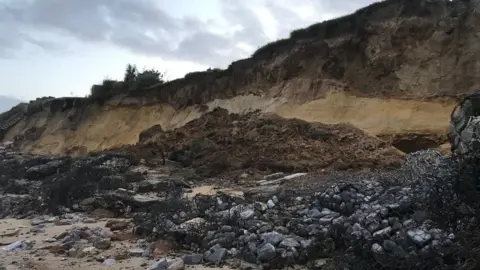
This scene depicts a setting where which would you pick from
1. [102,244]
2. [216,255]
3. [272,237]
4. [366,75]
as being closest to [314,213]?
[272,237]

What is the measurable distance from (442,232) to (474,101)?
210 centimetres

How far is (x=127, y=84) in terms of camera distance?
2628 centimetres

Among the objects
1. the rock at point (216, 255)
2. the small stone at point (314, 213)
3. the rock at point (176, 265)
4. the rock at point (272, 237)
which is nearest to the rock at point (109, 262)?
the rock at point (176, 265)

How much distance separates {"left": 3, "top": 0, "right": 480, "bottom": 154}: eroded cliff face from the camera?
551 inches

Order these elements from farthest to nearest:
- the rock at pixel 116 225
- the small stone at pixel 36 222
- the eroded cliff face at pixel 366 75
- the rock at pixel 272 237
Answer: the eroded cliff face at pixel 366 75 → the small stone at pixel 36 222 → the rock at pixel 116 225 → the rock at pixel 272 237

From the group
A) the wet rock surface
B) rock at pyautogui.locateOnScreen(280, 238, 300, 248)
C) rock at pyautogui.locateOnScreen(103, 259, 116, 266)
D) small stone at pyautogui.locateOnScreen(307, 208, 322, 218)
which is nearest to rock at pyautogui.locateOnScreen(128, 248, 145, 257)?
the wet rock surface

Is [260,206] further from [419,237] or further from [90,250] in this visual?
[419,237]

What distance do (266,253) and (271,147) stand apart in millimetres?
7658

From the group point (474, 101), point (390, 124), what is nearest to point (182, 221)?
point (474, 101)

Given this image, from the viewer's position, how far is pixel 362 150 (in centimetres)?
1266

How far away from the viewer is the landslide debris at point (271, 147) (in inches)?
482

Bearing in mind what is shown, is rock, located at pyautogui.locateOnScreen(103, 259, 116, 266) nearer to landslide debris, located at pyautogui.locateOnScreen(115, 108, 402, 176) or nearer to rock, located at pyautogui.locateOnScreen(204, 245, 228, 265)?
rock, located at pyautogui.locateOnScreen(204, 245, 228, 265)

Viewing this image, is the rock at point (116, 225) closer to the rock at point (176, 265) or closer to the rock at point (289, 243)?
the rock at point (176, 265)

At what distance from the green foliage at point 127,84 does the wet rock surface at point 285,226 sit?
15.7 meters
